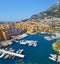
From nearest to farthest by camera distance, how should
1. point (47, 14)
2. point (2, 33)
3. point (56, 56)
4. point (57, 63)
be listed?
point (57, 63), point (56, 56), point (2, 33), point (47, 14)

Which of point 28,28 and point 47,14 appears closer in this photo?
point 28,28

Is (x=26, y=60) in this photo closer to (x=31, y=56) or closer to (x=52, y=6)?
(x=31, y=56)

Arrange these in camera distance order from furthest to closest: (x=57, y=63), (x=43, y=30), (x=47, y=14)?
(x=47, y=14), (x=43, y=30), (x=57, y=63)

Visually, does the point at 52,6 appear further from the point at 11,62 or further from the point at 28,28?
the point at 11,62

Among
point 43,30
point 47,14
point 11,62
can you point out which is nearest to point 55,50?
point 11,62

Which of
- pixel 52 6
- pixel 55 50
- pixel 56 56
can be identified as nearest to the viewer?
pixel 56 56

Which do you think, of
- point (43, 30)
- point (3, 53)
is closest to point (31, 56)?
point (3, 53)

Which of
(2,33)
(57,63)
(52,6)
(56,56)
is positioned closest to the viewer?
(57,63)

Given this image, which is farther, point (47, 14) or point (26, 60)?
point (47, 14)
